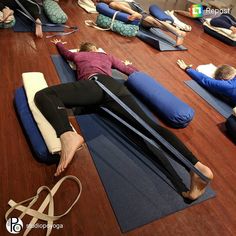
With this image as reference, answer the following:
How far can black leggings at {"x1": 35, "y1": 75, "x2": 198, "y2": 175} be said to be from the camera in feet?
5.01

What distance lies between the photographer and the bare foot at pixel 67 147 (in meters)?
1.38

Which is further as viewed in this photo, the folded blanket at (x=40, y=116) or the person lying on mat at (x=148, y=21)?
the person lying on mat at (x=148, y=21)

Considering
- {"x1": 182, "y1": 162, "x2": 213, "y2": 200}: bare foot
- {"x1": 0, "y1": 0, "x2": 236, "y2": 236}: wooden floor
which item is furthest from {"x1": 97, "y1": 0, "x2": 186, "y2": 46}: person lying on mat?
{"x1": 182, "y1": 162, "x2": 213, "y2": 200}: bare foot

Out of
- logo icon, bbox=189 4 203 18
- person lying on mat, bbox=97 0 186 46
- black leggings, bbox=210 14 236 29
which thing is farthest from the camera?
logo icon, bbox=189 4 203 18

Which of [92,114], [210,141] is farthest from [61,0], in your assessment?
[210,141]

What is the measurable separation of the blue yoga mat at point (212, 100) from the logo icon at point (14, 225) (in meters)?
1.93

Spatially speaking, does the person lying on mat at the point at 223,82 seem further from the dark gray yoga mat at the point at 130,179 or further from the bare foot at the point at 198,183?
the bare foot at the point at 198,183

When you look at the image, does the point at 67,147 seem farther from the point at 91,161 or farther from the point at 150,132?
the point at 150,132

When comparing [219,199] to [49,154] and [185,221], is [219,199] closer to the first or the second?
[185,221]

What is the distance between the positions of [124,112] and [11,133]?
31.1 inches

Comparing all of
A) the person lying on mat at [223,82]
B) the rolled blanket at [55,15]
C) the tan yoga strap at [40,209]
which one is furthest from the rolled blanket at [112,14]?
the tan yoga strap at [40,209]

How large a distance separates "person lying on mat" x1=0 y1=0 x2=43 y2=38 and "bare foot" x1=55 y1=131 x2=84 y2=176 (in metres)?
1.96

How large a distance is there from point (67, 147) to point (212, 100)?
1.70m

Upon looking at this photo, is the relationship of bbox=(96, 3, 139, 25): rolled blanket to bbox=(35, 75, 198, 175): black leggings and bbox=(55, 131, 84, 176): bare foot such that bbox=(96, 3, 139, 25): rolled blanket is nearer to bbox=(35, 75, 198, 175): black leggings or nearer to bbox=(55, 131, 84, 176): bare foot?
bbox=(35, 75, 198, 175): black leggings
